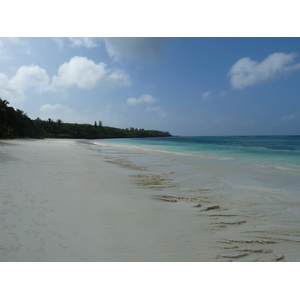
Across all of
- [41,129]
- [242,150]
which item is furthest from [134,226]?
[41,129]

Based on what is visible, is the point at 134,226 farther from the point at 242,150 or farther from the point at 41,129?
the point at 41,129

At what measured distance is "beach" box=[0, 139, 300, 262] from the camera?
3062 millimetres

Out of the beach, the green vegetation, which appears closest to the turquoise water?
the beach

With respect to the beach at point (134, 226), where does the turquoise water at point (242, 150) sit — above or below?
above

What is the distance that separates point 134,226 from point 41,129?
3146 inches

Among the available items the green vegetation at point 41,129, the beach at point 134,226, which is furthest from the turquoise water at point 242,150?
the green vegetation at point 41,129

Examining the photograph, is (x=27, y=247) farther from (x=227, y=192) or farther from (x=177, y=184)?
(x=227, y=192)

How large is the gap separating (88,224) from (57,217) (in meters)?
0.82

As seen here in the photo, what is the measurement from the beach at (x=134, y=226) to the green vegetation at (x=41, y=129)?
1759 inches

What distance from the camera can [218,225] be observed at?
413 cm

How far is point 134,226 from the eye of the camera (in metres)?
3.95

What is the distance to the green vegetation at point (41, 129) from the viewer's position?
51594 millimetres

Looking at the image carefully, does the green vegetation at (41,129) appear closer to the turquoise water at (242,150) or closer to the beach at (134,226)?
the turquoise water at (242,150)

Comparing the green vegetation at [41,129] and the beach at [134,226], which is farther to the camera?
the green vegetation at [41,129]
